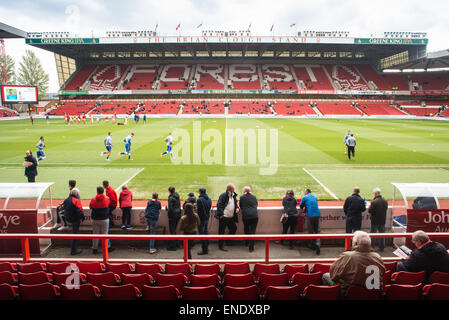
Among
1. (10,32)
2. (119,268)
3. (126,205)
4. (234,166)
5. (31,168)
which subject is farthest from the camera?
(10,32)

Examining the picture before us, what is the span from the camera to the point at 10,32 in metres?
51.6

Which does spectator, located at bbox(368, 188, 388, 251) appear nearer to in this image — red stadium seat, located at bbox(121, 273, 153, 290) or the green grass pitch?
the green grass pitch

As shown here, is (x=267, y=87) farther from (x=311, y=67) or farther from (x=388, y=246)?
(x=388, y=246)

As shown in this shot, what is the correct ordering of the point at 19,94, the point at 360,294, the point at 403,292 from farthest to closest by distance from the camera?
the point at 19,94
the point at 403,292
the point at 360,294

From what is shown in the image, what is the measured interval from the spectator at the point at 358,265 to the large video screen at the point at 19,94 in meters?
60.5

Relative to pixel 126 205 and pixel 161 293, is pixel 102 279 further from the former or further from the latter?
pixel 126 205

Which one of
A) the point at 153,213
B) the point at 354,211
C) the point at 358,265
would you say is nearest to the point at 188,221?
the point at 153,213

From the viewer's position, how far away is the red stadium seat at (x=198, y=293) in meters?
3.69

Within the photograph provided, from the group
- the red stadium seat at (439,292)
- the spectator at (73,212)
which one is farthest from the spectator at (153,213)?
the red stadium seat at (439,292)

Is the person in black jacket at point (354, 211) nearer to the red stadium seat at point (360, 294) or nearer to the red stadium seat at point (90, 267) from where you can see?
the red stadium seat at point (360, 294)

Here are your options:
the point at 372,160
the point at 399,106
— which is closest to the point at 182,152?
the point at 372,160

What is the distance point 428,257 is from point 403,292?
2.94 feet
